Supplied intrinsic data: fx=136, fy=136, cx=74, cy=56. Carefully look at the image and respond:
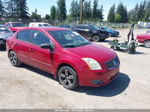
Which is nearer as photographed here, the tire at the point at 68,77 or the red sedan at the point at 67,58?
the red sedan at the point at 67,58

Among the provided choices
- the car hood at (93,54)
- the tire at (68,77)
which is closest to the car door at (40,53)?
the tire at (68,77)

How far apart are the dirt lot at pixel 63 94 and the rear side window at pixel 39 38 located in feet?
3.84

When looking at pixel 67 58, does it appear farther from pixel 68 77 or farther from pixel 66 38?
pixel 66 38

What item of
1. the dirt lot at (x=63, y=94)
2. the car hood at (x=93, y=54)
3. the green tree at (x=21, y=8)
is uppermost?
the green tree at (x=21, y=8)

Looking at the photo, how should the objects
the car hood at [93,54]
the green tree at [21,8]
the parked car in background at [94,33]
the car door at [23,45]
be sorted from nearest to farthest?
the car hood at [93,54] < the car door at [23,45] < the parked car in background at [94,33] < the green tree at [21,8]

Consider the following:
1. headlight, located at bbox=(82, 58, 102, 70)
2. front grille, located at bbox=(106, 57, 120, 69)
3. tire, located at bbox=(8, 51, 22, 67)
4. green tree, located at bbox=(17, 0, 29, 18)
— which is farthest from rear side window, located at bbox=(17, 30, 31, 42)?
green tree, located at bbox=(17, 0, 29, 18)

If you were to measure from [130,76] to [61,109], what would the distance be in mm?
2996

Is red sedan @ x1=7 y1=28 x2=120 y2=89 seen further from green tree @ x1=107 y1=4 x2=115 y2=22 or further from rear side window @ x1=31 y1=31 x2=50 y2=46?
green tree @ x1=107 y1=4 x2=115 y2=22

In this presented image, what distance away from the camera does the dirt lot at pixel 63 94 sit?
310 centimetres

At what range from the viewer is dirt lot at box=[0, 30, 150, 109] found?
3.10m

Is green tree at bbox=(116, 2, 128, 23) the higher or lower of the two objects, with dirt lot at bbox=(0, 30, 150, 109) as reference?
higher

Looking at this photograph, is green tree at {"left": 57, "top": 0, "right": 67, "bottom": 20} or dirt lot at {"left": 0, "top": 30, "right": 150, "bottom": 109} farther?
green tree at {"left": 57, "top": 0, "right": 67, "bottom": 20}

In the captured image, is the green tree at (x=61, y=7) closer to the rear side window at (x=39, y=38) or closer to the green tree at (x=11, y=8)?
the green tree at (x=11, y=8)

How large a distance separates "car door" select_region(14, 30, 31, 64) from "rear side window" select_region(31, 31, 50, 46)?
0.28 meters
